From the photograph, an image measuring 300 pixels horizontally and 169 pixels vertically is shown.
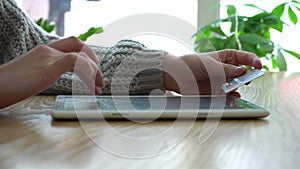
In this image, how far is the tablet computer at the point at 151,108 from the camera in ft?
1.78

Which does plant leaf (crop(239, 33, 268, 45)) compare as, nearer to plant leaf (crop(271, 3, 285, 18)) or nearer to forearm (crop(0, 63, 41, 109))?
plant leaf (crop(271, 3, 285, 18))

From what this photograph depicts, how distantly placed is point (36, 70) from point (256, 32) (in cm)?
158

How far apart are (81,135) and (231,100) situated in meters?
0.28

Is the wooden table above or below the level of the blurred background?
above

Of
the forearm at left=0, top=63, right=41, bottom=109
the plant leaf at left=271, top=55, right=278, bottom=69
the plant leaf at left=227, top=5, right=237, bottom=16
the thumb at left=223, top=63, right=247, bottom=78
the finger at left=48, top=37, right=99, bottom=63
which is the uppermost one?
the finger at left=48, top=37, right=99, bottom=63

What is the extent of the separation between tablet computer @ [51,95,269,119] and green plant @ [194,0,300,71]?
128 centimetres

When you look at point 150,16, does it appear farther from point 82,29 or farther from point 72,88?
point 82,29

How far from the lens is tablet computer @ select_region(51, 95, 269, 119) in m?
0.54

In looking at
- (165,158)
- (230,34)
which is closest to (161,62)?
(165,158)

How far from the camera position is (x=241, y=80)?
0.66 metres

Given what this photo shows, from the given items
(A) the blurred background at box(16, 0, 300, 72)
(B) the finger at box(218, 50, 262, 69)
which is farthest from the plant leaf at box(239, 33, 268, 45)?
(B) the finger at box(218, 50, 262, 69)

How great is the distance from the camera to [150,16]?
1.80 ft

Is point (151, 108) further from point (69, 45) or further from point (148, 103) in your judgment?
point (69, 45)

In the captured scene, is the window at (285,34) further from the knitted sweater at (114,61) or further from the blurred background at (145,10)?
the knitted sweater at (114,61)
